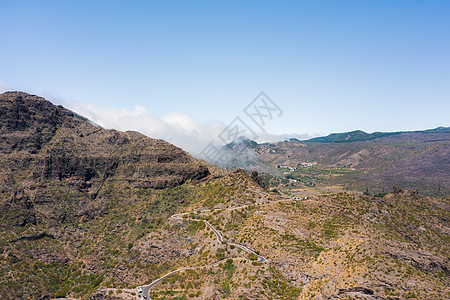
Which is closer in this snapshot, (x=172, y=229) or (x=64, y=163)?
(x=172, y=229)

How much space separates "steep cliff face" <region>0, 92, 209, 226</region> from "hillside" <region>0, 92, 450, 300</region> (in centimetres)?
54

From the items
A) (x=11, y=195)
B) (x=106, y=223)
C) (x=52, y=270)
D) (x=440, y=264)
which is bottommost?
(x=52, y=270)

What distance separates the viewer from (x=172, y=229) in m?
93.1

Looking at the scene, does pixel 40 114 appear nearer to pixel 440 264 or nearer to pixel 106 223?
pixel 106 223

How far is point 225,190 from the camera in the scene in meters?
110

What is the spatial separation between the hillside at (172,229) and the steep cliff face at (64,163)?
1.77ft

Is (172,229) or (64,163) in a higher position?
(64,163)

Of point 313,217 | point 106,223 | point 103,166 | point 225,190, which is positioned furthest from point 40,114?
point 313,217

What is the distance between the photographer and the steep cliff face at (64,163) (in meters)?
116

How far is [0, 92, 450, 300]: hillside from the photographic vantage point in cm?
5925

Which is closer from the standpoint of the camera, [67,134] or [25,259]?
[25,259]

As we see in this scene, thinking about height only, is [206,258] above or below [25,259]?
above

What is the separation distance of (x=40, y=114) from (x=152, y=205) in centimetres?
8146

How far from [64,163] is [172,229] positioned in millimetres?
73127
